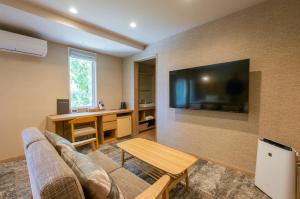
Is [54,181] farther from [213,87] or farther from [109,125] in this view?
[109,125]

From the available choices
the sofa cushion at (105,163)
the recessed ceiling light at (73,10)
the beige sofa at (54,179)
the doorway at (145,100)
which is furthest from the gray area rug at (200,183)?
the recessed ceiling light at (73,10)

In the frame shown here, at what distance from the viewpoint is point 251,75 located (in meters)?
2.11

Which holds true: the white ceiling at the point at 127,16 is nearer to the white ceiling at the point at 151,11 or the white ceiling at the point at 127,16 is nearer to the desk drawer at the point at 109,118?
the white ceiling at the point at 151,11

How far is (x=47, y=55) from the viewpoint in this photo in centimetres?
296

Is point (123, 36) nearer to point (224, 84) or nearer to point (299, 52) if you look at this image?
point (224, 84)

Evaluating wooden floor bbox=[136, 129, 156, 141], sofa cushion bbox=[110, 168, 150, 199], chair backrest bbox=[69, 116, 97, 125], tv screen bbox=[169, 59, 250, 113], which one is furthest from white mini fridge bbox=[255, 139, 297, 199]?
chair backrest bbox=[69, 116, 97, 125]

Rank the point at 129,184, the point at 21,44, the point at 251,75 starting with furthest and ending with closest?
the point at 21,44, the point at 251,75, the point at 129,184

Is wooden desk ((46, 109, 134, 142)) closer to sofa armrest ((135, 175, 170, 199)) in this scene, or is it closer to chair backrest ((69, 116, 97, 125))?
chair backrest ((69, 116, 97, 125))

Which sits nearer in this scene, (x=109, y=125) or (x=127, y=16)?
(x=127, y=16)

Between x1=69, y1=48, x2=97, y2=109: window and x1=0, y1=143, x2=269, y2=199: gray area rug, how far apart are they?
1611mm

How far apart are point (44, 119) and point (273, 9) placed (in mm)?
4227

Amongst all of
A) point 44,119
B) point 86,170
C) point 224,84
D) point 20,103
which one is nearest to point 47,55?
point 20,103

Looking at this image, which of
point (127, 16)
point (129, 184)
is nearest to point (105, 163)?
point (129, 184)

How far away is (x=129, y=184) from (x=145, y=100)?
11.8 ft
